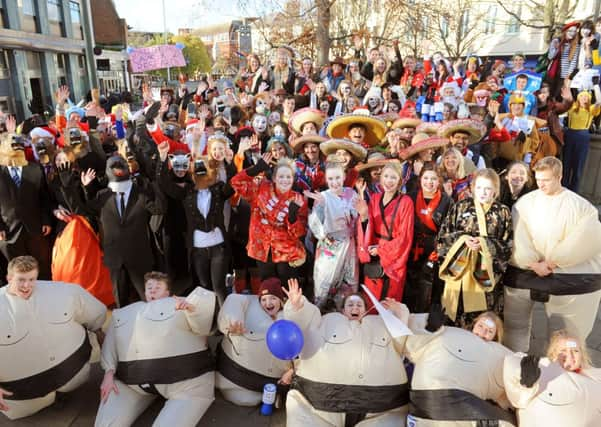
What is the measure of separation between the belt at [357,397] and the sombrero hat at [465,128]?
2.80 m

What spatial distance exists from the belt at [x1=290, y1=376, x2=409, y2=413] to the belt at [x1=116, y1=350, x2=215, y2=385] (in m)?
0.90

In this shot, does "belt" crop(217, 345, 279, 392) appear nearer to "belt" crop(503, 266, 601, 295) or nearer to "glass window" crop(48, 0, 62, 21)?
"belt" crop(503, 266, 601, 295)

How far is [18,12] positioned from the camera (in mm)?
17312

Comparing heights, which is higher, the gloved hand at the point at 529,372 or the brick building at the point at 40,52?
the brick building at the point at 40,52

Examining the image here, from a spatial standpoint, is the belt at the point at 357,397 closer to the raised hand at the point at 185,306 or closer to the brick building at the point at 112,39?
the raised hand at the point at 185,306

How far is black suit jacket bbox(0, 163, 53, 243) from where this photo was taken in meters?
4.07

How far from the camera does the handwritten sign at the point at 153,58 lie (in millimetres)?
9906

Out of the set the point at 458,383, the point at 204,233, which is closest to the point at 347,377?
the point at 458,383

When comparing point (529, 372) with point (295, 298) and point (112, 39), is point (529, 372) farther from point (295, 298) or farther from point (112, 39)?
point (112, 39)

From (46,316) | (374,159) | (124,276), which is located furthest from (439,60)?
(46,316)

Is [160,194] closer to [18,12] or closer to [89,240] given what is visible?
[89,240]

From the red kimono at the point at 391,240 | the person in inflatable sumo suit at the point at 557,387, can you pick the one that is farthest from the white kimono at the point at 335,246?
the person in inflatable sumo suit at the point at 557,387

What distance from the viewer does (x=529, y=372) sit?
2.41 metres

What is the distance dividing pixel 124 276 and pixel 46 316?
111 cm
